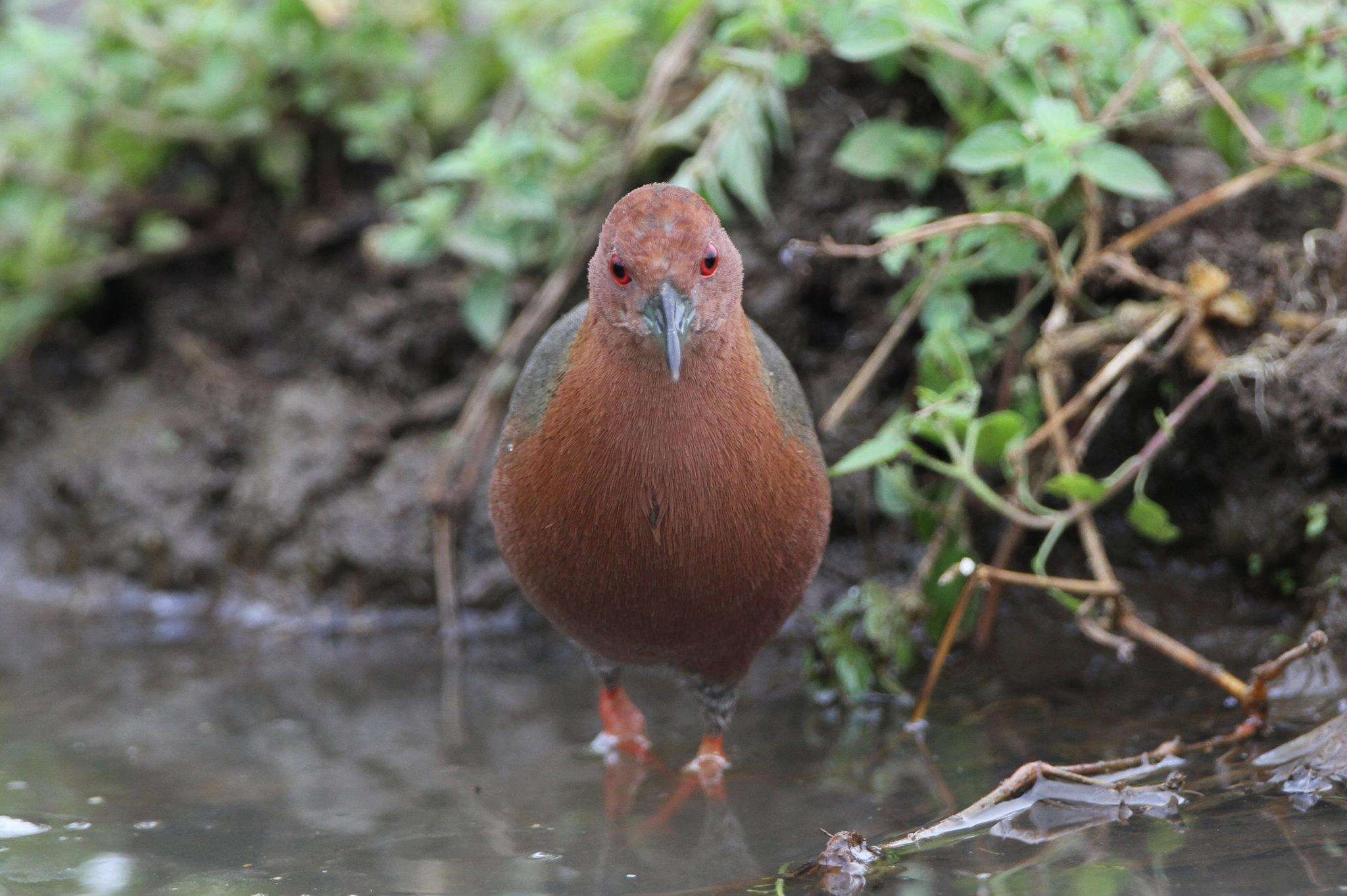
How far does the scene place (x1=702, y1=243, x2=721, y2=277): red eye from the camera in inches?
131

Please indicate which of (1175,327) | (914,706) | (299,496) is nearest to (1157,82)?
(1175,327)

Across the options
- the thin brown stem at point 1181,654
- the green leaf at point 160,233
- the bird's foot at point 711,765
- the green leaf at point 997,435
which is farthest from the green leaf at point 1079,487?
the green leaf at point 160,233

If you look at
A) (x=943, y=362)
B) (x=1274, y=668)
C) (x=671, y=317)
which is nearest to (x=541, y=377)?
(x=671, y=317)

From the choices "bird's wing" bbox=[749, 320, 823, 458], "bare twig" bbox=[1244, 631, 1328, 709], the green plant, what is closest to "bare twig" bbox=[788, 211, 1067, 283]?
the green plant

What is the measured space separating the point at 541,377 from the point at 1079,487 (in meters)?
1.52

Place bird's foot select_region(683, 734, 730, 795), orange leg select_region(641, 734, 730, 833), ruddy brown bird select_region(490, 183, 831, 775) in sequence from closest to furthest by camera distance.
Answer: ruddy brown bird select_region(490, 183, 831, 775)
orange leg select_region(641, 734, 730, 833)
bird's foot select_region(683, 734, 730, 795)

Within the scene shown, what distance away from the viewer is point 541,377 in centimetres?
380

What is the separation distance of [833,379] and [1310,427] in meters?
1.66

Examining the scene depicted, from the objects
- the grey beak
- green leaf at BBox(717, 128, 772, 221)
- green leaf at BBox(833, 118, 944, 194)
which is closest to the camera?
the grey beak

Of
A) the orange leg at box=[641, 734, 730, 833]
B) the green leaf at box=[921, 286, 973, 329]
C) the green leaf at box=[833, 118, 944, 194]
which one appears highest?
the green leaf at box=[833, 118, 944, 194]

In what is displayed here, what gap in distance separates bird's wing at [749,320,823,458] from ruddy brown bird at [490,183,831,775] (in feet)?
0.05

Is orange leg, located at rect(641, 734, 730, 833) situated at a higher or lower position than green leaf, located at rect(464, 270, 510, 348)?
lower

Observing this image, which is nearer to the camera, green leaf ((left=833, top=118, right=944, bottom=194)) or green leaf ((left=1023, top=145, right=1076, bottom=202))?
green leaf ((left=1023, top=145, right=1076, bottom=202))

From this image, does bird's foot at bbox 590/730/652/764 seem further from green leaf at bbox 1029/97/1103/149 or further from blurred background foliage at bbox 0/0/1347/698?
green leaf at bbox 1029/97/1103/149
